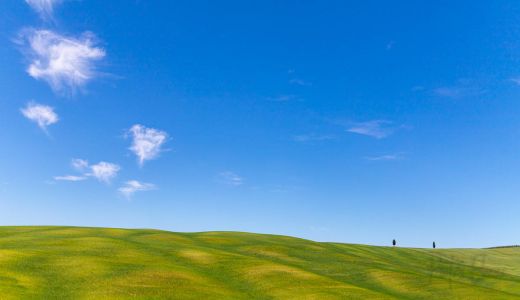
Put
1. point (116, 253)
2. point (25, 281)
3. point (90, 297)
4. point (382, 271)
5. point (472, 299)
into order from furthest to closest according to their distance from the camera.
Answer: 1. point (382, 271)
2. point (116, 253)
3. point (472, 299)
4. point (25, 281)
5. point (90, 297)

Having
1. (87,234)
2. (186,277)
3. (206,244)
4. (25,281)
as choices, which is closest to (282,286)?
(186,277)

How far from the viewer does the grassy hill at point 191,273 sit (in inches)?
1423

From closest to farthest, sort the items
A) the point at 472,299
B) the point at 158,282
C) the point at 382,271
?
the point at 158,282 → the point at 472,299 → the point at 382,271

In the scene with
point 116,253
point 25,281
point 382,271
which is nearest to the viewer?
point 25,281

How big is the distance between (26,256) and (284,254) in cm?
2974

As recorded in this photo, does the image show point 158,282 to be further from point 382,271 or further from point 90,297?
point 382,271

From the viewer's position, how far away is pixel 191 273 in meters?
43.0

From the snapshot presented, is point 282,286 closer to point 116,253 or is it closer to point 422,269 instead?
point 116,253

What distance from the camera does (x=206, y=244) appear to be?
66.4 meters

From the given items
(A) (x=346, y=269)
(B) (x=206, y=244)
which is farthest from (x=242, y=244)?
(A) (x=346, y=269)

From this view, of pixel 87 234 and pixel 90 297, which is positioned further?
pixel 87 234

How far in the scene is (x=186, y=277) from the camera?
40.9 m

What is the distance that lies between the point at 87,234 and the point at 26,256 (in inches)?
871

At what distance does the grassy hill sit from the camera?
36156 mm
